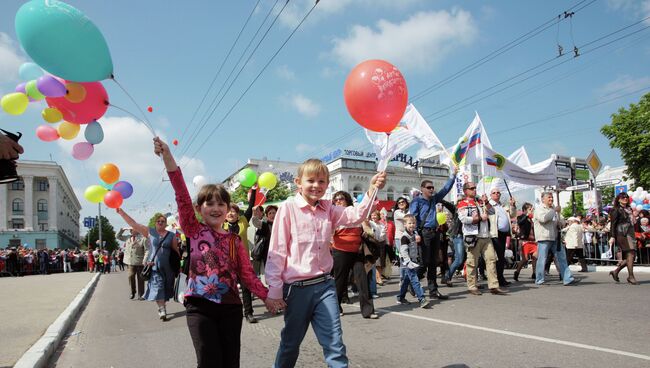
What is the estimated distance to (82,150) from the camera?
4.89 meters

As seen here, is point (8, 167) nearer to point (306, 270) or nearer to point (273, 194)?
point (306, 270)

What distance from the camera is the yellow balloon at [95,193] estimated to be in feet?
18.6

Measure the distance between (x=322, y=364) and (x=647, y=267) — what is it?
12.0 metres

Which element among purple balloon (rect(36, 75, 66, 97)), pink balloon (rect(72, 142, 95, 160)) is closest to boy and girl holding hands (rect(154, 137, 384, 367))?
purple balloon (rect(36, 75, 66, 97))

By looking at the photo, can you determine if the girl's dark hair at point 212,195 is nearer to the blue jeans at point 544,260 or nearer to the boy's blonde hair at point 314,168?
the boy's blonde hair at point 314,168

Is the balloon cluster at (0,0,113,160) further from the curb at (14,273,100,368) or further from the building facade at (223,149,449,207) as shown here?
the building facade at (223,149,449,207)

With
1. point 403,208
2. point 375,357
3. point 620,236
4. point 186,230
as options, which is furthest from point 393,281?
point 186,230

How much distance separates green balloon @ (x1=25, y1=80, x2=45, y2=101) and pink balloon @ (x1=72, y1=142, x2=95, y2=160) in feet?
1.93

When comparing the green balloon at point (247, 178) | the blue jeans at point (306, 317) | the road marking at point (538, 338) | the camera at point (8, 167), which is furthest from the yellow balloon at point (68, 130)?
the road marking at point (538, 338)

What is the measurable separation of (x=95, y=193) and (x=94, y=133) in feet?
3.99

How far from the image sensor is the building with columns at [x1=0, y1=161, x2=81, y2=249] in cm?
7400

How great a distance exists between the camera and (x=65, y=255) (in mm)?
34125

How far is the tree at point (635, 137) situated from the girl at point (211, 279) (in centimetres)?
3915

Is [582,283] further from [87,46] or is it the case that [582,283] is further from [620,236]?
[87,46]
